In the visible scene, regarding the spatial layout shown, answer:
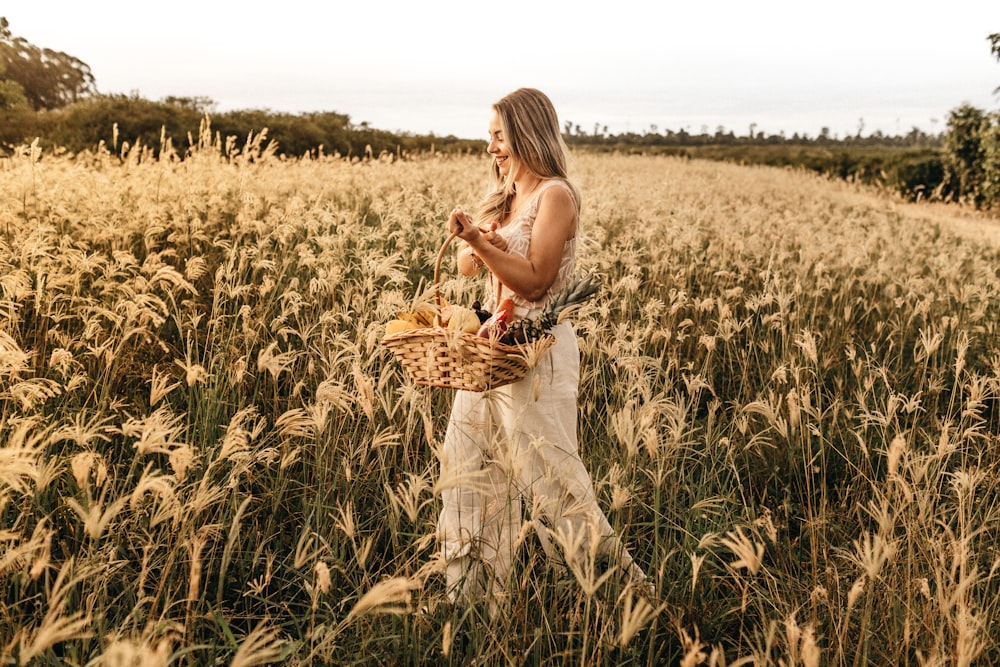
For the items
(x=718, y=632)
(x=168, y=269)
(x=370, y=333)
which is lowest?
(x=718, y=632)

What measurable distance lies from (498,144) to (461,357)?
3.26 feet

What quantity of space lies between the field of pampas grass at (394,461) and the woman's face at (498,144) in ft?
2.42

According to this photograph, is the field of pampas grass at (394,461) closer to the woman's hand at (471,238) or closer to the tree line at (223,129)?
the woman's hand at (471,238)

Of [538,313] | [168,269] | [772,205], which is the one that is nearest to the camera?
[538,313]

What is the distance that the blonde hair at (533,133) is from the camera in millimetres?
2582

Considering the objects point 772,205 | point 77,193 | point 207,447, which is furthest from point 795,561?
point 772,205

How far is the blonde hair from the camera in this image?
2582mm

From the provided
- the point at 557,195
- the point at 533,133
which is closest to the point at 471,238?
the point at 557,195

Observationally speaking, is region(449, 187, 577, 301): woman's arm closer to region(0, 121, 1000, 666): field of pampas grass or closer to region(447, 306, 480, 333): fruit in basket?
region(447, 306, 480, 333): fruit in basket

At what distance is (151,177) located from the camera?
6.68 m

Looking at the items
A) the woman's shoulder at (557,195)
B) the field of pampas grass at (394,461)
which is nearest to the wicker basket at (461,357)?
the field of pampas grass at (394,461)

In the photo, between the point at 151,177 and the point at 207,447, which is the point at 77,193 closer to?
the point at 151,177

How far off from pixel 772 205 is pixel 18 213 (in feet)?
38.4

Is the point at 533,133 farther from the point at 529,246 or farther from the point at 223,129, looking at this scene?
the point at 223,129
